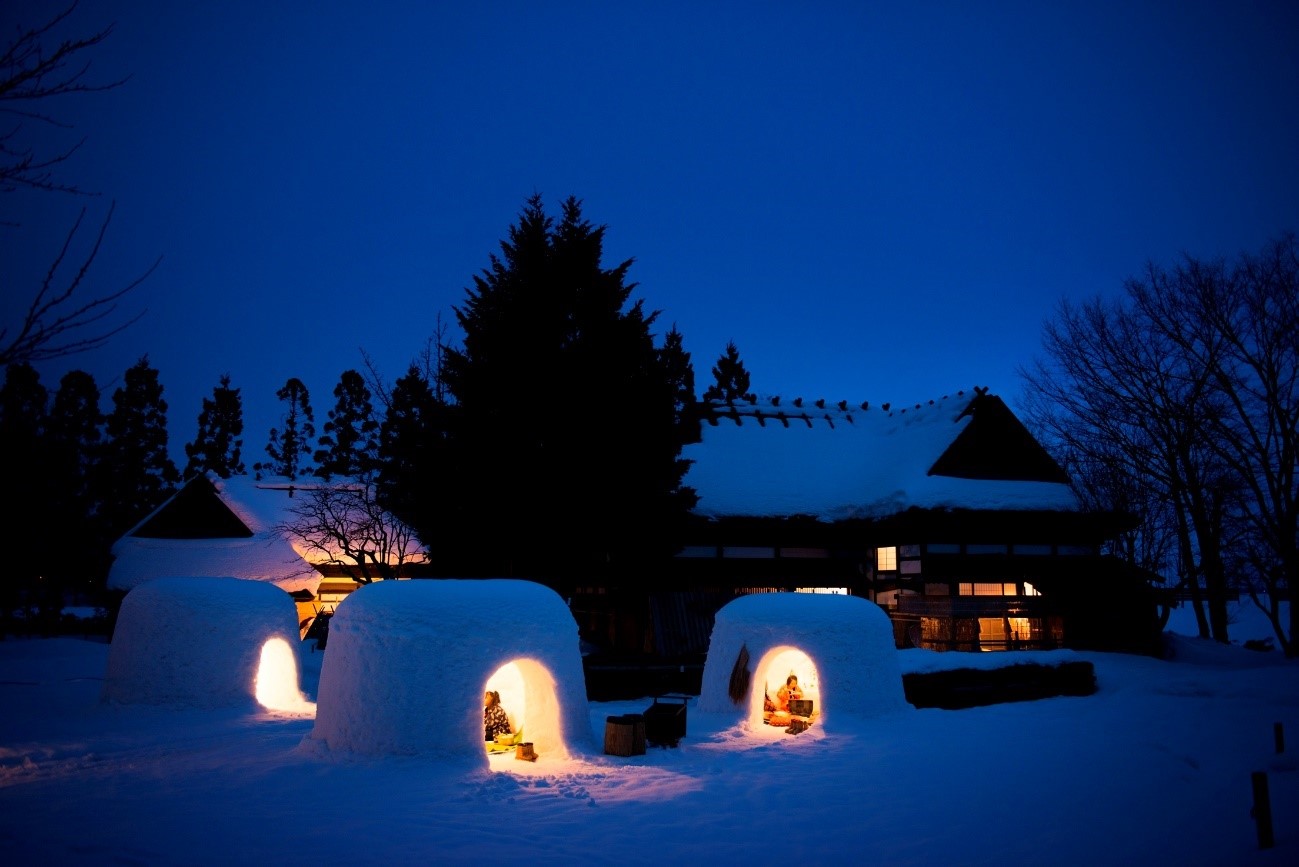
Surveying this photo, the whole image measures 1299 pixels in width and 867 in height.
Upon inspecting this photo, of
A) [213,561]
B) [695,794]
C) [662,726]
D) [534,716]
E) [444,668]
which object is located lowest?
[695,794]

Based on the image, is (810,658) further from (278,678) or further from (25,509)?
(25,509)

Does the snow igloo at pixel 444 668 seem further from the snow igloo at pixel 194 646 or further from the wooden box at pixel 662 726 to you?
the snow igloo at pixel 194 646

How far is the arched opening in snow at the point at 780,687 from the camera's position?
13.6 metres

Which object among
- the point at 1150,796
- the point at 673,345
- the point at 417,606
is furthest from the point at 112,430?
the point at 1150,796

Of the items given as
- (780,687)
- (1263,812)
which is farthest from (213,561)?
(1263,812)

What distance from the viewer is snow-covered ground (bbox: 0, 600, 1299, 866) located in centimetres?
704

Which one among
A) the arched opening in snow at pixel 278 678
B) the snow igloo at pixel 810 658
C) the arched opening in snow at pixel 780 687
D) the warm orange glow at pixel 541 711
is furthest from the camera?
the arched opening in snow at pixel 278 678

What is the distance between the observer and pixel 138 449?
42.2 meters

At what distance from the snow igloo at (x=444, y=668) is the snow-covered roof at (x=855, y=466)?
41.0ft

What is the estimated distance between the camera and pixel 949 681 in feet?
52.2

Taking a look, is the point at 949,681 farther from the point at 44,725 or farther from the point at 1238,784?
the point at 44,725

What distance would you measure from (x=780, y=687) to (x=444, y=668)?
726cm

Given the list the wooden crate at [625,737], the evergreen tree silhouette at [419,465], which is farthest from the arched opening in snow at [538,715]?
the evergreen tree silhouette at [419,465]

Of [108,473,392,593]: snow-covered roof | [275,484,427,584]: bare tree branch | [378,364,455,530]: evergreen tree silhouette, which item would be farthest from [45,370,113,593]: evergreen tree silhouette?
[378,364,455,530]: evergreen tree silhouette
